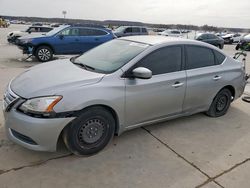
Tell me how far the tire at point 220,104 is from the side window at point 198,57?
0.67 meters

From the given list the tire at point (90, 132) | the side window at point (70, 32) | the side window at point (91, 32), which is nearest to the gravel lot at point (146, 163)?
the tire at point (90, 132)

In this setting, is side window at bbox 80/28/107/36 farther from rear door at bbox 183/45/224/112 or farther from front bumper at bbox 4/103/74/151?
front bumper at bbox 4/103/74/151

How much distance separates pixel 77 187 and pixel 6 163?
38.5 inches

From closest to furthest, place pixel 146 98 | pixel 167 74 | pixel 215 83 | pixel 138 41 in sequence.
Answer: pixel 146 98
pixel 167 74
pixel 138 41
pixel 215 83

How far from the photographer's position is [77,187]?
8.34 feet

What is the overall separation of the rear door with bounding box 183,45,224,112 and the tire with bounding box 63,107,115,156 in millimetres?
1459

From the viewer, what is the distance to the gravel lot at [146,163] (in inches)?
105

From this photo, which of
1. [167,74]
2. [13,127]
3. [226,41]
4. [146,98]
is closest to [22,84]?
[13,127]

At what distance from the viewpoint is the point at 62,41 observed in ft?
33.8

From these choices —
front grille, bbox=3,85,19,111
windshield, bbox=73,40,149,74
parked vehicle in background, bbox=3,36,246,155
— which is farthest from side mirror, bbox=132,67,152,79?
front grille, bbox=3,85,19,111

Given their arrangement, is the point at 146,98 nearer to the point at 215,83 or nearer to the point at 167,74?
the point at 167,74

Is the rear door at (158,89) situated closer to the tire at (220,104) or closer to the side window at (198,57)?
the side window at (198,57)

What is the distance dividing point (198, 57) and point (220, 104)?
1.14 metres

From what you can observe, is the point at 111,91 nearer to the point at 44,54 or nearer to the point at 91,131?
the point at 91,131
